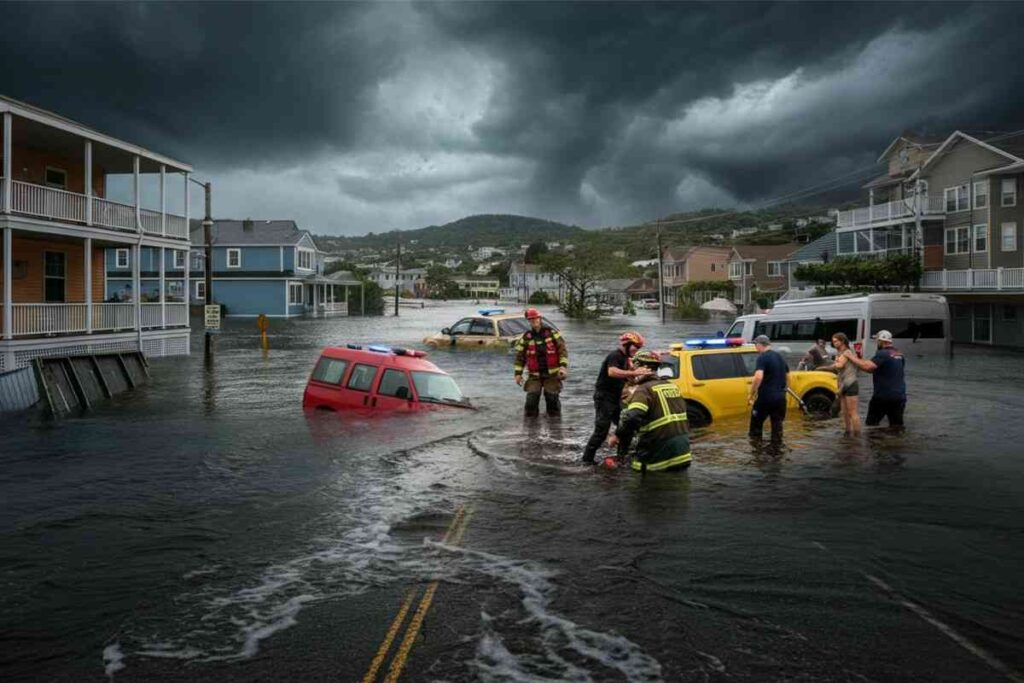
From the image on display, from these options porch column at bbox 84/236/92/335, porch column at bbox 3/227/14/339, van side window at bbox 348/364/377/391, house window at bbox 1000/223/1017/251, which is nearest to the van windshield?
van side window at bbox 348/364/377/391

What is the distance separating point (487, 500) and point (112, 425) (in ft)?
32.0

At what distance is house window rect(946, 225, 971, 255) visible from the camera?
43531 millimetres

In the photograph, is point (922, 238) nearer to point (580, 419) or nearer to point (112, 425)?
point (580, 419)

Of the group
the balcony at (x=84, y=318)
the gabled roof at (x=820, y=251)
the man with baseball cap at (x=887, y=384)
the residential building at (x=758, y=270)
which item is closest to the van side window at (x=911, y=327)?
the man with baseball cap at (x=887, y=384)

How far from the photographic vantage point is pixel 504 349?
107 ft

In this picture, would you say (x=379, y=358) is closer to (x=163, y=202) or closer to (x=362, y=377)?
(x=362, y=377)

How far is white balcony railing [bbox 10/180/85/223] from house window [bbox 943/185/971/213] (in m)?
39.8

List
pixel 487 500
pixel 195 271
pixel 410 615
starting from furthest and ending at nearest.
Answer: pixel 195 271 < pixel 487 500 < pixel 410 615

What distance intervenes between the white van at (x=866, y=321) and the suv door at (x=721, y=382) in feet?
40.8

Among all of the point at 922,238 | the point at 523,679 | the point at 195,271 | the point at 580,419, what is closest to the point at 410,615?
the point at 523,679

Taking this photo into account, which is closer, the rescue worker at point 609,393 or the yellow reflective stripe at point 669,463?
the yellow reflective stripe at point 669,463

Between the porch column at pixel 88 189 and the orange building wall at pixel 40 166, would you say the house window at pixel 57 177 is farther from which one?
the porch column at pixel 88 189

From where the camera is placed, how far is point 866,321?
86.7ft

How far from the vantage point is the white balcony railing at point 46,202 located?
74.3 feet
